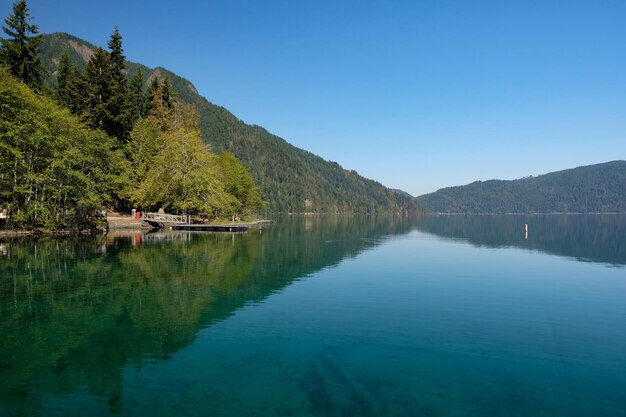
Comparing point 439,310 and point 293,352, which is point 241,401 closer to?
point 293,352

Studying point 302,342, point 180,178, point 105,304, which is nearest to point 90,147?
point 180,178

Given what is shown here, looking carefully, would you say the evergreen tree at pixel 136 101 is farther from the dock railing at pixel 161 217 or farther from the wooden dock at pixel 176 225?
the wooden dock at pixel 176 225

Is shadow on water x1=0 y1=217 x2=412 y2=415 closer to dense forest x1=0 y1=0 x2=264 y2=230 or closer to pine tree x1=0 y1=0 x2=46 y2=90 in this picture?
dense forest x1=0 y1=0 x2=264 y2=230

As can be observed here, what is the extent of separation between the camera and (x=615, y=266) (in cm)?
3547

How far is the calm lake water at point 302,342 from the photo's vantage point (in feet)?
32.1

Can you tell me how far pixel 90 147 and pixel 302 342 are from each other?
163 ft

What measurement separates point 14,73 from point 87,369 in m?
63.8

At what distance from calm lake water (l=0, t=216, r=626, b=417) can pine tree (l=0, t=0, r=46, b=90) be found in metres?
42.1

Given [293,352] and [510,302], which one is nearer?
[293,352]

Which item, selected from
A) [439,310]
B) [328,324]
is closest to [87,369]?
[328,324]

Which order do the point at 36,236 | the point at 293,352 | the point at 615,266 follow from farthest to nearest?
the point at 36,236 → the point at 615,266 → the point at 293,352

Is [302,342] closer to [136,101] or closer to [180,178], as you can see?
[180,178]

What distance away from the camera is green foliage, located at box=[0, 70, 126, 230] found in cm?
4303

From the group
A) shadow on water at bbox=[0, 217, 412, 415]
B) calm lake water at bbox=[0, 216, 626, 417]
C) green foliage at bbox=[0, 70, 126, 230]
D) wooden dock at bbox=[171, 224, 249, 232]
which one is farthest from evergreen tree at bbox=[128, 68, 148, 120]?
calm lake water at bbox=[0, 216, 626, 417]
